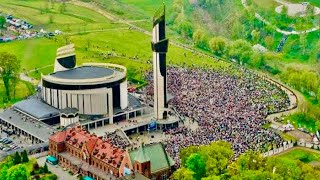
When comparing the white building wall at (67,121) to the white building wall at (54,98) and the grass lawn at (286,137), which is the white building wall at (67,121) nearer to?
the white building wall at (54,98)

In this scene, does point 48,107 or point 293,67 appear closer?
point 48,107

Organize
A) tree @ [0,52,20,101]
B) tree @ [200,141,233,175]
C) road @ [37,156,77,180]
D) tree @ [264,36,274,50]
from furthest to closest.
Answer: tree @ [264,36,274,50], tree @ [0,52,20,101], road @ [37,156,77,180], tree @ [200,141,233,175]

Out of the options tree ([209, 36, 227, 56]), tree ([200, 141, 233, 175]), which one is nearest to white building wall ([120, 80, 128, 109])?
tree ([200, 141, 233, 175])

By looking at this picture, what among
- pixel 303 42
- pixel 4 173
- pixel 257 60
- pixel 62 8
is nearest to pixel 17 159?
pixel 4 173

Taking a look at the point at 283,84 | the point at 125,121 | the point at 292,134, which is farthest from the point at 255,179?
the point at 283,84

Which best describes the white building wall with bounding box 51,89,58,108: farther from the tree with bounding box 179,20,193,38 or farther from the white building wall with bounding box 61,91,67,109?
the tree with bounding box 179,20,193,38

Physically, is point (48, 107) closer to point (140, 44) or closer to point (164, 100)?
point (164, 100)
